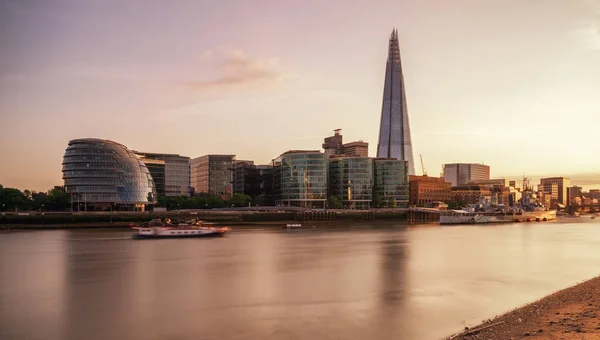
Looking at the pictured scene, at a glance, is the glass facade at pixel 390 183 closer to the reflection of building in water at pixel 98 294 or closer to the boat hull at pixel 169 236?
the boat hull at pixel 169 236

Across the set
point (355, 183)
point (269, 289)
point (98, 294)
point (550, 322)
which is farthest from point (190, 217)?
point (550, 322)

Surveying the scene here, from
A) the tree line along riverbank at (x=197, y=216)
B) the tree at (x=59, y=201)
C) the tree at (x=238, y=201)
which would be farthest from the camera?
the tree at (x=238, y=201)

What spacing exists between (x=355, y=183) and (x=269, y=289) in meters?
142

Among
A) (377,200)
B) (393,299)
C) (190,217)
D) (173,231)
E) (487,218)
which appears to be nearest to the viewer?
(393,299)

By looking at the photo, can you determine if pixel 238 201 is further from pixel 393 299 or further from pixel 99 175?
pixel 393 299

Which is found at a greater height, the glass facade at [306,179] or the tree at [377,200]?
the glass facade at [306,179]

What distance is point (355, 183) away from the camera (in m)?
175

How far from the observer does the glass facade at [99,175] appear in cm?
14012

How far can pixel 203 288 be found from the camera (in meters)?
34.8

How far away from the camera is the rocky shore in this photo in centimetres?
1983

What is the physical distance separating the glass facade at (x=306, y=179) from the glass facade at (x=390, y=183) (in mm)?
24150

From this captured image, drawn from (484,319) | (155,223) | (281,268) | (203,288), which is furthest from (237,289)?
(155,223)

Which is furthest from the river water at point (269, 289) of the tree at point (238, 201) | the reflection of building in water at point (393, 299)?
the tree at point (238, 201)

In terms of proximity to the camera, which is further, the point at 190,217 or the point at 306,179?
the point at 306,179
